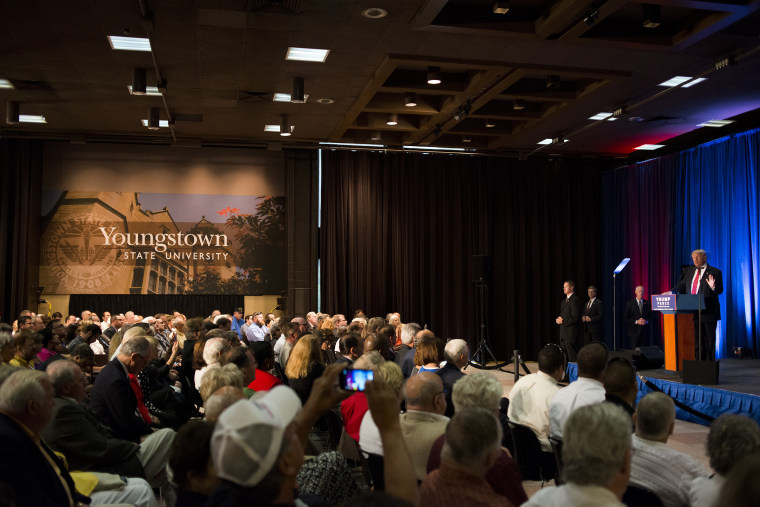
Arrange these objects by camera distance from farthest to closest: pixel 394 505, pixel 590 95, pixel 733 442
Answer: pixel 590 95 < pixel 733 442 < pixel 394 505

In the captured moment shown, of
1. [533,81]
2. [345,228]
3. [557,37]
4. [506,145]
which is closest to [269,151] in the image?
Answer: [345,228]

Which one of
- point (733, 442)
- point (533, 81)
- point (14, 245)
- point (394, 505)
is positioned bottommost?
point (733, 442)

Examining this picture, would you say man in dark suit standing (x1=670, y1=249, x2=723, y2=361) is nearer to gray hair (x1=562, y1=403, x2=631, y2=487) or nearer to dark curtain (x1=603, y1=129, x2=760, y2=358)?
dark curtain (x1=603, y1=129, x2=760, y2=358)

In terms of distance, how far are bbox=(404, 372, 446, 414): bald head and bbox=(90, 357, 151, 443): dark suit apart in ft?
7.32

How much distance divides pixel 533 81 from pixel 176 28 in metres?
5.77

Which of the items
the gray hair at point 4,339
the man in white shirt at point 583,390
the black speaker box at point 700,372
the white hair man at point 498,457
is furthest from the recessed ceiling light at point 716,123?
the gray hair at point 4,339

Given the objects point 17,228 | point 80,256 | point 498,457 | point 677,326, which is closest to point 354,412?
point 498,457

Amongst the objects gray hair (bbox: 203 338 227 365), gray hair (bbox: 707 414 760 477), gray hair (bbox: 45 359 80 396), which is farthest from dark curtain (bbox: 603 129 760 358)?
gray hair (bbox: 45 359 80 396)

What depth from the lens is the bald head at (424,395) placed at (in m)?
3.11

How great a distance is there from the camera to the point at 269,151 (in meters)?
15.2

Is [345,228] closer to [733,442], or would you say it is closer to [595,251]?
[595,251]

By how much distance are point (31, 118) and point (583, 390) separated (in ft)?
39.2

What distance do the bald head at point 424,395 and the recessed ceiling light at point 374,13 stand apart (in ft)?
18.7

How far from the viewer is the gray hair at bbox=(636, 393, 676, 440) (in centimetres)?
280
